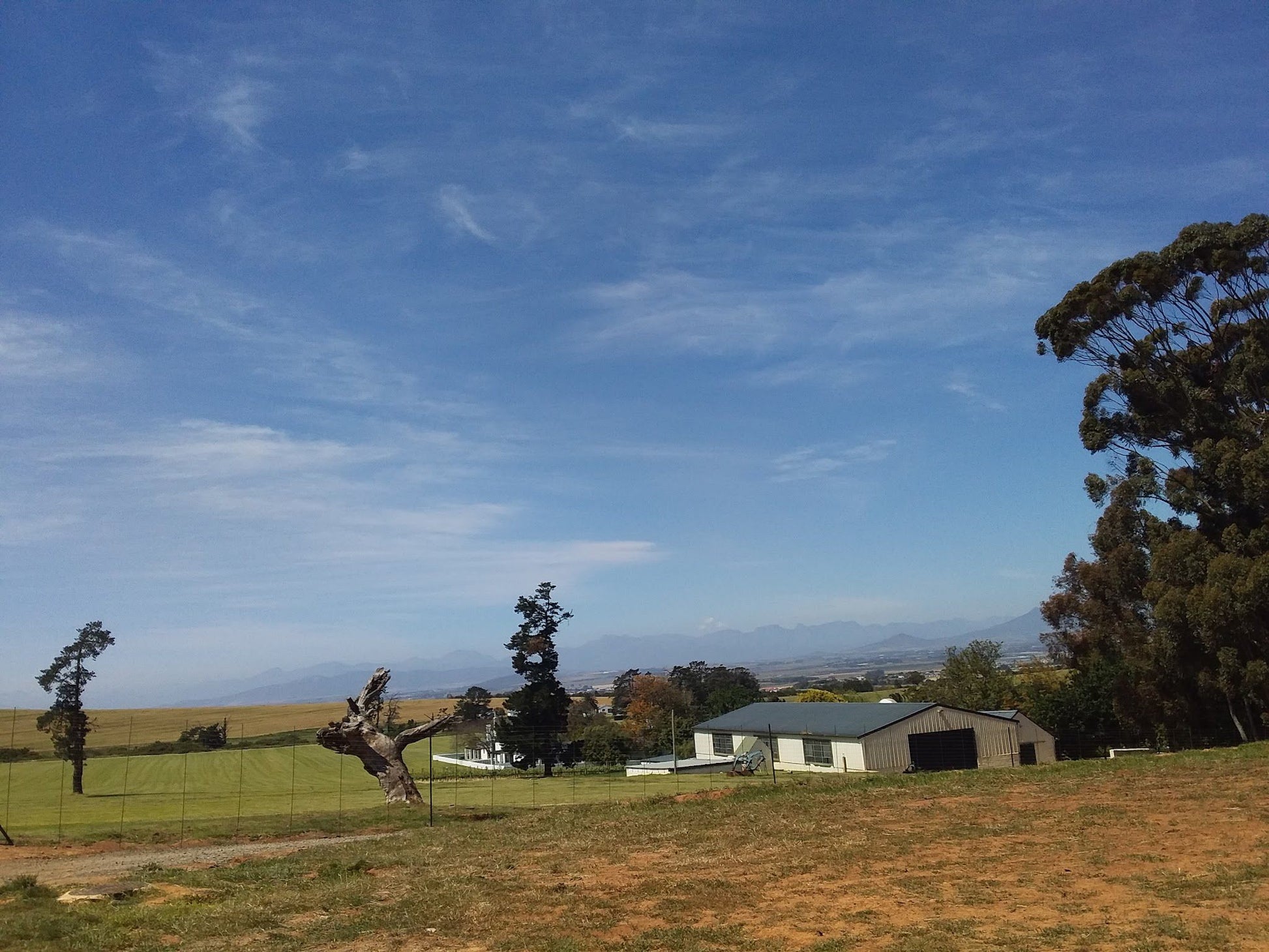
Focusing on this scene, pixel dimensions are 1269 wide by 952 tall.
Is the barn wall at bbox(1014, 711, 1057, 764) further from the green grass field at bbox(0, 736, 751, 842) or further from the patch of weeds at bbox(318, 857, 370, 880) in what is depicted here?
the patch of weeds at bbox(318, 857, 370, 880)

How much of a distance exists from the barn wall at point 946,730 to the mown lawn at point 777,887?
27.0 m

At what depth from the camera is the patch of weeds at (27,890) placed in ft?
46.6

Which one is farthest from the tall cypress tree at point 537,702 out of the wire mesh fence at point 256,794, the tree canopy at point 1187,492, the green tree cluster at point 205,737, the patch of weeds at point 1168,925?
the patch of weeds at point 1168,925

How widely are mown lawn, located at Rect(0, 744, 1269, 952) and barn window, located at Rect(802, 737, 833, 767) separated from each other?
2909 cm

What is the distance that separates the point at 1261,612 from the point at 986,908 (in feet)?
114

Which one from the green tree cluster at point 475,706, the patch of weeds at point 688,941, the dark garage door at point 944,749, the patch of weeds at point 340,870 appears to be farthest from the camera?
the green tree cluster at point 475,706

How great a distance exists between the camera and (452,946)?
36.4ft

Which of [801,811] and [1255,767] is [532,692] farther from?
[1255,767]

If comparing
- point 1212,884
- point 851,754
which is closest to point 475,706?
point 851,754

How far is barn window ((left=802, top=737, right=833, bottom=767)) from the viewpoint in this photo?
50.7 metres

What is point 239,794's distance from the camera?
39.8 metres

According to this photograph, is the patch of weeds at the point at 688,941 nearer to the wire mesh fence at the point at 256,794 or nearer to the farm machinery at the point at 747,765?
the wire mesh fence at the point at 256,794

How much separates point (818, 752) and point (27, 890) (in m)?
44.0

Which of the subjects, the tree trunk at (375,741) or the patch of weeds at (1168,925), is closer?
the patch of weeds at (1168,925)
